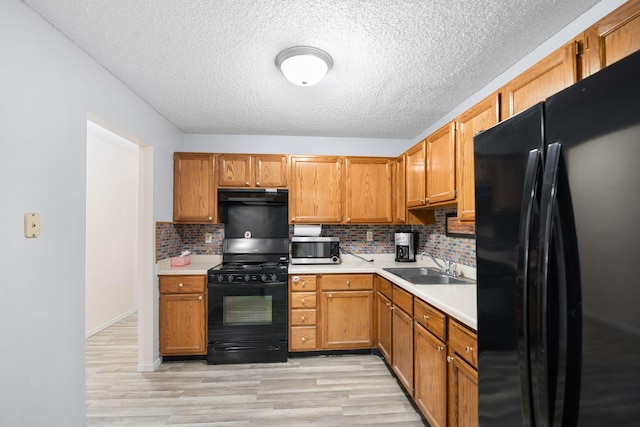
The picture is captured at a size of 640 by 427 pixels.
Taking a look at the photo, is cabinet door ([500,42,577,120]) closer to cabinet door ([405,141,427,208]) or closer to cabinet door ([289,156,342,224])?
cabinet door ([405,141,427,208])

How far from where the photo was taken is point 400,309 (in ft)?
7.69

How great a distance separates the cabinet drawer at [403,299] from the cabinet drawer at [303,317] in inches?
35.9

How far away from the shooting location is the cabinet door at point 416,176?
8.40 feet

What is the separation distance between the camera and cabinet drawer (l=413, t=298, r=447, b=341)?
5.43ft

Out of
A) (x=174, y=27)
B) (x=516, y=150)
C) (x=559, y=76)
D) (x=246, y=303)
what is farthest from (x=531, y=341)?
(x=246, y=303)

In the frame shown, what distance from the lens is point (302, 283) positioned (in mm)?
2947

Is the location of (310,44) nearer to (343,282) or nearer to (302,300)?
(343,282)

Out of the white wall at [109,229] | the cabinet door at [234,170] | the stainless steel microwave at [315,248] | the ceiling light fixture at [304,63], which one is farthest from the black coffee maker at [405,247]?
the white wall at [109,229]

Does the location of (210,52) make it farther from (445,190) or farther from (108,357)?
(108,357)

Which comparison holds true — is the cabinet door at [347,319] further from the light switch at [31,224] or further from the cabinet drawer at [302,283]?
the light switch at [31,224]

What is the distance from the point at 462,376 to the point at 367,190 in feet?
7.14

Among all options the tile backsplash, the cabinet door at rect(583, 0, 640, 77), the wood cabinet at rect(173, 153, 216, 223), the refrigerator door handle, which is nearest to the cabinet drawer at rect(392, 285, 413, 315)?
the tile backsplash

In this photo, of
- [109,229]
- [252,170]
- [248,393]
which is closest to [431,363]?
[248,393]

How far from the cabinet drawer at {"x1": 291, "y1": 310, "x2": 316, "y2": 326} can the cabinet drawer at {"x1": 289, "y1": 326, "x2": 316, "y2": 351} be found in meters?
0.04
